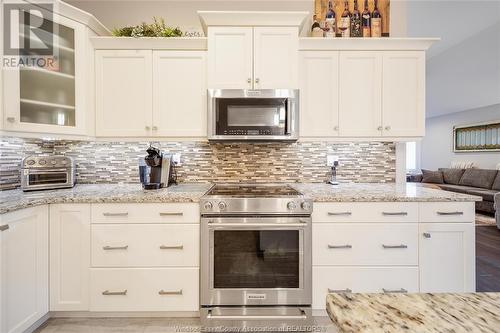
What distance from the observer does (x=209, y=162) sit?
266cm

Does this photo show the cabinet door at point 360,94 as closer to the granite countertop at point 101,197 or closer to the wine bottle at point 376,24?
the wine bottle at point 376,24

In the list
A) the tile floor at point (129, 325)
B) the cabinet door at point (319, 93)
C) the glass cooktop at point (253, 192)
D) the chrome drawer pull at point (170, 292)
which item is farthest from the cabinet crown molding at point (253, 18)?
the tile floor at point (129, 325)

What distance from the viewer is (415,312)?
0.54 m

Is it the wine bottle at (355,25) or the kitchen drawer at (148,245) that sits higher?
the wine bottle at (355,25)

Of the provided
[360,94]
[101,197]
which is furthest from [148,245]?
[360,94]

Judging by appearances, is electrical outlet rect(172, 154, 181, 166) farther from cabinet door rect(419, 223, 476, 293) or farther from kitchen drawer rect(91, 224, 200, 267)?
cabinet door rect(419, 223, 476, 293)

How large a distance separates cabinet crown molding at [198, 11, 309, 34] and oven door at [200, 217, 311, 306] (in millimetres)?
1627

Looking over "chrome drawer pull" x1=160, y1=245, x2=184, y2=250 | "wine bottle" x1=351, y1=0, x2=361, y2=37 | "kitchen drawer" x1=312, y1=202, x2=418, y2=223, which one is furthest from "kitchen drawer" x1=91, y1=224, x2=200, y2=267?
"wine bottle" x1=351, y1=0, x2=361, y2=37

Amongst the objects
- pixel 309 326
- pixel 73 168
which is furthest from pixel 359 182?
pixel 73 168

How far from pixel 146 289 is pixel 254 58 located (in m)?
2.04

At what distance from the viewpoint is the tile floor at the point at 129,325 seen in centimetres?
190

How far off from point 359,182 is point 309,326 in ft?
4.68

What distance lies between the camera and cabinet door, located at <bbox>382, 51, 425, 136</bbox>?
7.77 feet

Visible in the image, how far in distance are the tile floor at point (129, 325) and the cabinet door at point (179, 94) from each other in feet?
4.89
